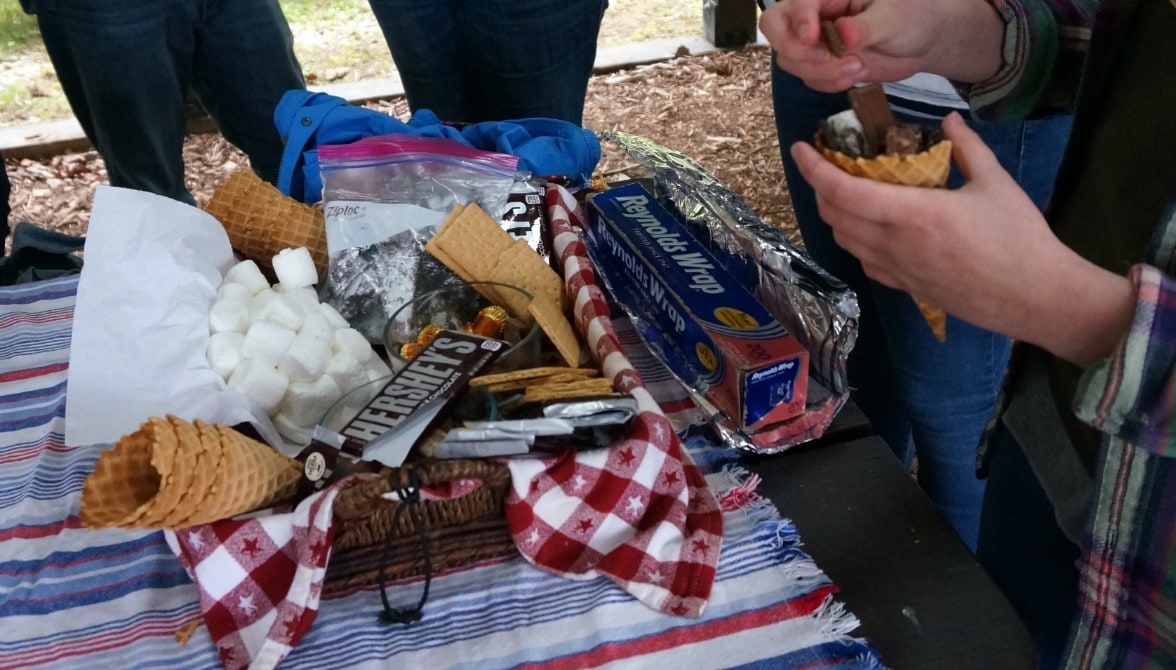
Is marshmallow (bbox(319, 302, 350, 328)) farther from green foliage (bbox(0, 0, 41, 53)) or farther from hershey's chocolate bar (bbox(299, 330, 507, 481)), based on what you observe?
green foliage (bbox(0, 0, 41, 53))

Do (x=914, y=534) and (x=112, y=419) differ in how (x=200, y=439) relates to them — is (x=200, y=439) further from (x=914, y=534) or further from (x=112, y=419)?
(x=914, y=534)

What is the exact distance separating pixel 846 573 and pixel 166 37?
1911 mm

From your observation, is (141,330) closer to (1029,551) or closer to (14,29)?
(1029,551)

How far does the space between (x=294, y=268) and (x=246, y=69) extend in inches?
49.4

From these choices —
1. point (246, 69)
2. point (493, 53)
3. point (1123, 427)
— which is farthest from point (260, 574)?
point (246, 69)

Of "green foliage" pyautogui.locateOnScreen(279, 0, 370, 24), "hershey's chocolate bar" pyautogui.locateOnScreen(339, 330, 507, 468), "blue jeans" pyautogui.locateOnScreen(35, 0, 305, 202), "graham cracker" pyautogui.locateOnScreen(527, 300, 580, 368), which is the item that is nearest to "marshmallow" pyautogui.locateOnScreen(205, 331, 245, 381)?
"hershey's chocolate bar" pyautogui.locateOnScreen(339, 330, 507, 468)

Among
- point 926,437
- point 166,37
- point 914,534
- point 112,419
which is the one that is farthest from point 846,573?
point 166,37

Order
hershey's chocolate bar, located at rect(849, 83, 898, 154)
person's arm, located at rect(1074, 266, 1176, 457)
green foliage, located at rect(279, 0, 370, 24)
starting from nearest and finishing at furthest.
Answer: person's arm, located at rect(1074, 266, 1176, 457) → hershey's chocolate bar, located at rect(849, 83, 898, 154) → green foliage, located at rect(279, 0, 370, 24)

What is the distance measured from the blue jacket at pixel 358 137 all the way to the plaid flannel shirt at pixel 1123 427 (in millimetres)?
627

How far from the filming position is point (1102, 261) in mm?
694

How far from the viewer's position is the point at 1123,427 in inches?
21.0

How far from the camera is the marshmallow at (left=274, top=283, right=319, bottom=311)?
0.93m

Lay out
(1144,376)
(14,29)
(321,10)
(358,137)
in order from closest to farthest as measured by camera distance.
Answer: (1144,376), (358,137), (14,29), (321,10)

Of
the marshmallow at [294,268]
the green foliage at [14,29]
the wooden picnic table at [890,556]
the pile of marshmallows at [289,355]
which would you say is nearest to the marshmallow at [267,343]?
the pile of marshmallows at [289,355]
